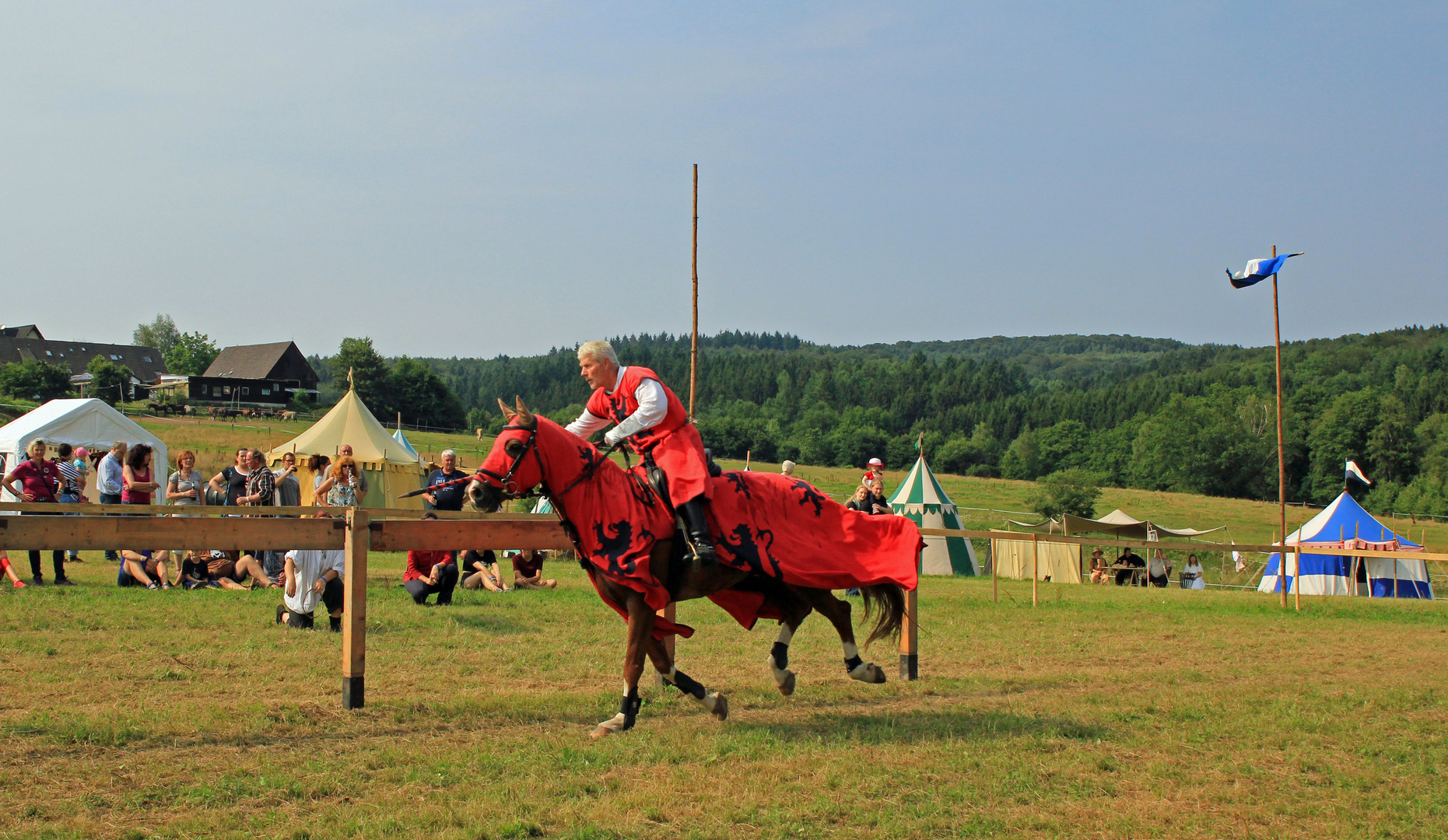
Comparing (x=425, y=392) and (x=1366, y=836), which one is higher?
(x=425, y=392)

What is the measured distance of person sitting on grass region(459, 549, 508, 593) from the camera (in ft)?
44.2

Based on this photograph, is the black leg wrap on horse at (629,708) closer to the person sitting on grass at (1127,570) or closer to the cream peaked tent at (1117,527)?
the person sitting on grass at (1127,570)

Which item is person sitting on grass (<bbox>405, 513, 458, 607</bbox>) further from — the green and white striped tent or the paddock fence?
the green and white striped tent

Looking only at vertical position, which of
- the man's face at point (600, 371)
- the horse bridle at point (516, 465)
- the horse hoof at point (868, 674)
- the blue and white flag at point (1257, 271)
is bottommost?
the horse hoof at point (868, 674)

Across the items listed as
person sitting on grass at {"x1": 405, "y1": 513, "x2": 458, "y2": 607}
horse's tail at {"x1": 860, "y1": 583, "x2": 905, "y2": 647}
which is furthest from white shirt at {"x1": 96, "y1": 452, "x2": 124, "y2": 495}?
horse's tail at {"x1": 860, "y1": 583, "x2": 905, "y2": 647}

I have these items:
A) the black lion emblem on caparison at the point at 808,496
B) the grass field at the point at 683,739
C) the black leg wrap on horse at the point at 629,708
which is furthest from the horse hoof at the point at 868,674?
the black leg wrap on horse at the point at 629,708

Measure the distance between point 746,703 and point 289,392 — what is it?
10014cm

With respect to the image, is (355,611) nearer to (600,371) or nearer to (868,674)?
(600,371)

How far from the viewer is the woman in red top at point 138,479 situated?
Answer: 12.5m

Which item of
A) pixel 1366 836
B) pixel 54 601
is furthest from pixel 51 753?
pixel 54 601

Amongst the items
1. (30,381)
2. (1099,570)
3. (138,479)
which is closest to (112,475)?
(138,479)

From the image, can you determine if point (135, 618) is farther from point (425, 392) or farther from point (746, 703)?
point (425, 392)

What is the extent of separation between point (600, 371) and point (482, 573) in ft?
26.9

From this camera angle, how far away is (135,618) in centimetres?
939
